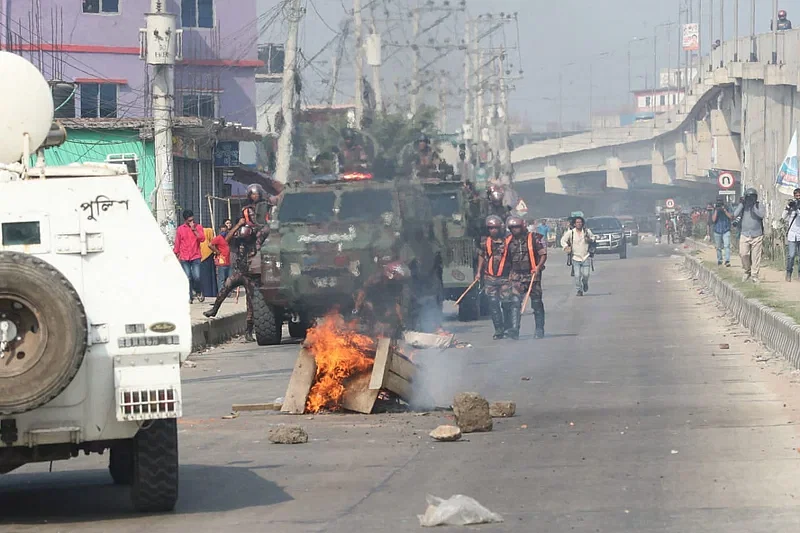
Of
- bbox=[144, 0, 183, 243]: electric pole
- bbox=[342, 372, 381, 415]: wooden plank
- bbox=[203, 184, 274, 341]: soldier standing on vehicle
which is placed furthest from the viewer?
bbox=[144, 0, 183, 243]: electric pole

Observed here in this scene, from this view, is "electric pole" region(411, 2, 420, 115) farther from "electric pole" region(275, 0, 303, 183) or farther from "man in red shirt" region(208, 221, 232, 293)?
"electric pole" region(275, 0, 303, 183)

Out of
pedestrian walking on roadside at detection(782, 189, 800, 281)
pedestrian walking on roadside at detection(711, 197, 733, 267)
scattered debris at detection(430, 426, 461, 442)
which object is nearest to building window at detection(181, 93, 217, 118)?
pedestrian walking on roadside at detection(711, 197, 733, 267)

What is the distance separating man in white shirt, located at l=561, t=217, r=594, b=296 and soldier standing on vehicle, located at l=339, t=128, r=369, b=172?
26.7 ft

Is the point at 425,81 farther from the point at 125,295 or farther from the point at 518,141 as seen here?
the point at 518,141

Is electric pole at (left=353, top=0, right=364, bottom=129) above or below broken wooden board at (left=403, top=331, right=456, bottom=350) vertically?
above

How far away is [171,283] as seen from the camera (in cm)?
784

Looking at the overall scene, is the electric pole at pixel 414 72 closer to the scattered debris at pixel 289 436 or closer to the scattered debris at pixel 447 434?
the scattered debris at pixel 289 436

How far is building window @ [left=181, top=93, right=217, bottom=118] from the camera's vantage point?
4691 cm

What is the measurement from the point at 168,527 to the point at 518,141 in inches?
5551

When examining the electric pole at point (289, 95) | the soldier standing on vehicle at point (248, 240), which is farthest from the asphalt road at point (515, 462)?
the electric pole at point (289, 95)

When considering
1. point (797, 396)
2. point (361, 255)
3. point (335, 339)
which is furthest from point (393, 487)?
point (361, 255)

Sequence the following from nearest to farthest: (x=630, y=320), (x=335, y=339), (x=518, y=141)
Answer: (x=335, y=339) < (x=630, y=320) < (x=518, y=141)

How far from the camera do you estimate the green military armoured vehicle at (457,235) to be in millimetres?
24109

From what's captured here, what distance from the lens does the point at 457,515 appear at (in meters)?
7.47
